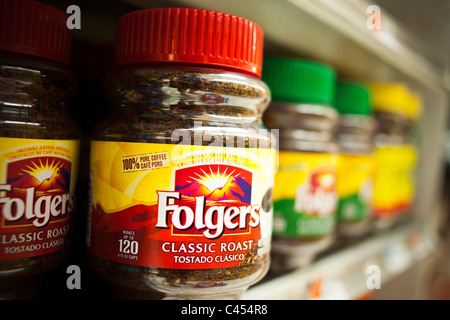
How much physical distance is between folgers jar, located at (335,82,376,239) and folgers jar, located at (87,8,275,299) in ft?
1.55

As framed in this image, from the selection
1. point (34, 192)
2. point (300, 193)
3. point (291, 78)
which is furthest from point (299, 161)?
point (34, 192)

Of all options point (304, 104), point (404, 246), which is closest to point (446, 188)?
point (404, 246)

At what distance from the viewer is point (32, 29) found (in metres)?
0.47

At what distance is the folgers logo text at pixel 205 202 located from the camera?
1.56 feet

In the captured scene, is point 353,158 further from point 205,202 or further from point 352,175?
point 205,202

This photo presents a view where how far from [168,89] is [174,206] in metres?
0.15

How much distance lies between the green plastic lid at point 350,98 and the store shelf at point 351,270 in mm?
355

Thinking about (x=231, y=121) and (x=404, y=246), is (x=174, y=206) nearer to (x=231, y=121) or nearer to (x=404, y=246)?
(x=231, y=121)

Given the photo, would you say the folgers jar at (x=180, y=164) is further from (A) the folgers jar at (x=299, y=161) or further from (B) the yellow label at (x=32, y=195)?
(A) the folgers jar at (x=299, y=161)

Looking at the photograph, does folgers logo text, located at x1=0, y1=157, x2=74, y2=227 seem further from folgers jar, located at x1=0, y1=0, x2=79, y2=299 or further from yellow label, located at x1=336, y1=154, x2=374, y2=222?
yellow label, located at x1=336, y1=154, x2=374, y2=222

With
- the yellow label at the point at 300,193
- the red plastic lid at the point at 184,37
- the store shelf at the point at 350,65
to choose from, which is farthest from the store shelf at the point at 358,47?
the yellow label at the point at 300,193

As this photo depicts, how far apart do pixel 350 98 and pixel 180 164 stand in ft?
2.12
